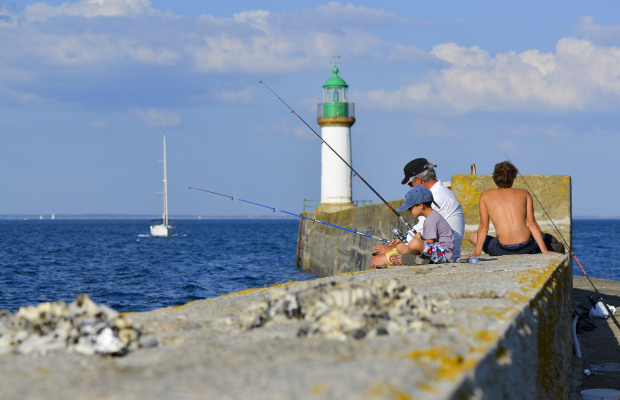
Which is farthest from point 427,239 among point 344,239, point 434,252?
point 344,239

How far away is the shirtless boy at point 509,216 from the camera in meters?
6.24

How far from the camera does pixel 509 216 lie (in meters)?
6.29

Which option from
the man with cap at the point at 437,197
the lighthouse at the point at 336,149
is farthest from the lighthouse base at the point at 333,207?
the man with cap at the point at 437,197

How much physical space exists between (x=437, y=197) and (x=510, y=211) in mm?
704

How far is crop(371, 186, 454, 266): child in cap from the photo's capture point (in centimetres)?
561

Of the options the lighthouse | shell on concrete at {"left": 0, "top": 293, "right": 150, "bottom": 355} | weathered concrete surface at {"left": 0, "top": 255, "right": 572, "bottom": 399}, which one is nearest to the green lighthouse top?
the lighthouse

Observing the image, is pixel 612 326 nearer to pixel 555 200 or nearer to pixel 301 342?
pixel 555 200

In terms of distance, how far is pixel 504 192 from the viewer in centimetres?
632

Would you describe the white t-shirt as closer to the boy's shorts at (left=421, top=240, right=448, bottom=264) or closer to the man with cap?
the man with cap

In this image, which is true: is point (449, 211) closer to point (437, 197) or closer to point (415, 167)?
point (437, 197)

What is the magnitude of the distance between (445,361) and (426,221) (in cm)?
394

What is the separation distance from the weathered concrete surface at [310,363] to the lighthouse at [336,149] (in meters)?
25.8

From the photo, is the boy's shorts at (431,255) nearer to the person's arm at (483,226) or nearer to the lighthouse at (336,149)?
the person's arm at (483,226)

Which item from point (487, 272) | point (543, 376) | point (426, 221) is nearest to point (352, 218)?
point (426, 221)
